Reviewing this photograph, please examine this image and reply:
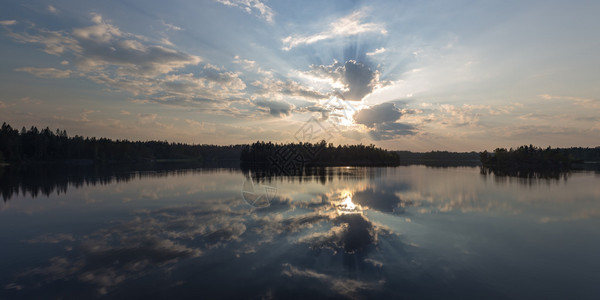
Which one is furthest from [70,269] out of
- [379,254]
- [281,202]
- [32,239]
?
[281,202]

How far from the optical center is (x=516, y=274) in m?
10.9

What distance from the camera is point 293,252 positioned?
1311 cm

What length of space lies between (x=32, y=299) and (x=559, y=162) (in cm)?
19023

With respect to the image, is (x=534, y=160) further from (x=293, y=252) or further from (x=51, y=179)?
(x=51, y=179)

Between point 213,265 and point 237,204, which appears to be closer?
point 213,265

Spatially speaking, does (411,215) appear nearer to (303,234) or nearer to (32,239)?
(303,234)

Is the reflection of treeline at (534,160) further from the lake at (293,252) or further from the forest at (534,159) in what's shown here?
the lake at (293,252)

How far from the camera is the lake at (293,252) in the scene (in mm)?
9430

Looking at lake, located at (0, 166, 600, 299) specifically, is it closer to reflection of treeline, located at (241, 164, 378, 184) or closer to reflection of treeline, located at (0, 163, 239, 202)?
reflection of treeline, located at (0, 163, 239, 202)

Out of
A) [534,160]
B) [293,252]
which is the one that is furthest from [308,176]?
[534,160]

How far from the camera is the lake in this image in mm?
9430

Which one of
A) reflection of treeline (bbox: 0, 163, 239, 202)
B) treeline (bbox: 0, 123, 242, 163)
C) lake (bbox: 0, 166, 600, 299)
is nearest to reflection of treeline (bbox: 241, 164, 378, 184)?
reflection of treeline (bbox: 0, 163, 239, 202)

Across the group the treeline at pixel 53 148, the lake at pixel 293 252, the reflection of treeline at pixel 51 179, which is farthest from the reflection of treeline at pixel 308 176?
the treeline at pixel 53 148

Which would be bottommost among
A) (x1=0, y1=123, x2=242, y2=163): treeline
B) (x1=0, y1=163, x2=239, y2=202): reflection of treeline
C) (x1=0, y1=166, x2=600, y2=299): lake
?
(x1=0, y1=166, x2=600, y2=299): lake
